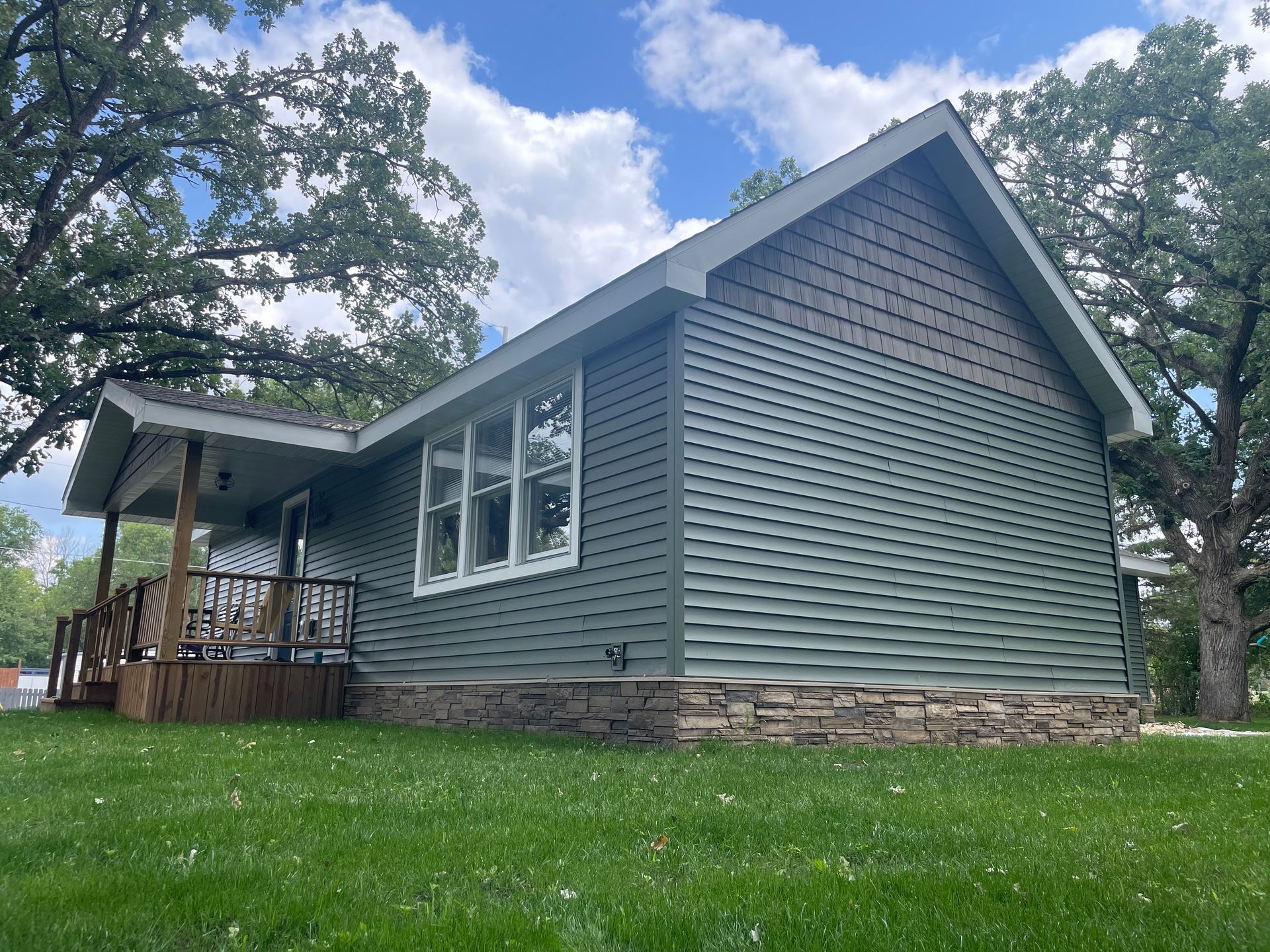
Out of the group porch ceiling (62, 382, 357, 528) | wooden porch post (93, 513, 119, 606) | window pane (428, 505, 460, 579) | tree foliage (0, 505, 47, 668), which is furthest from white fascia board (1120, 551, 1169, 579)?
tree foliage (0, 505, 47, 668)

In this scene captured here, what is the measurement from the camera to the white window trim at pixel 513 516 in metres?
8.26

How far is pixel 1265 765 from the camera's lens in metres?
6.66

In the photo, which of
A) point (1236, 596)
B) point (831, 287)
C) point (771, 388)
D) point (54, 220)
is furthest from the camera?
point (1236, 596)

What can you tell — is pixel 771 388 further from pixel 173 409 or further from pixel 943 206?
pixel 173 409

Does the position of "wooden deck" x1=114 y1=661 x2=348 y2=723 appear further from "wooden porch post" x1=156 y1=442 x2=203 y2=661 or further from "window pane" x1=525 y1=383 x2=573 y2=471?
"window pane" x1=525 y1=383 x2=573 y2=471

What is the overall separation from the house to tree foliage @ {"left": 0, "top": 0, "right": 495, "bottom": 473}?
237 inches

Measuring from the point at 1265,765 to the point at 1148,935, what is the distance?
17.5 feet

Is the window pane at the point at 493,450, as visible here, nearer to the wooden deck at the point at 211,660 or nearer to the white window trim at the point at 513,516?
the white window trim at the point at 513,516

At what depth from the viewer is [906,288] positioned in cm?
959

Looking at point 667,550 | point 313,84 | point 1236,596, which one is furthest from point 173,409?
point 1236,596

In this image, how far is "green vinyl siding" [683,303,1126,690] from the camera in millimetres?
7473

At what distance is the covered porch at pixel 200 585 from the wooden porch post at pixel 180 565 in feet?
0.05

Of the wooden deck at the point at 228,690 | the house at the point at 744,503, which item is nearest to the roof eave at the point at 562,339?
the house at the point at 744,503

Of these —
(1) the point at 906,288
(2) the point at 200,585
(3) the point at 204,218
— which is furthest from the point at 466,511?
(3) the point at 204,218
